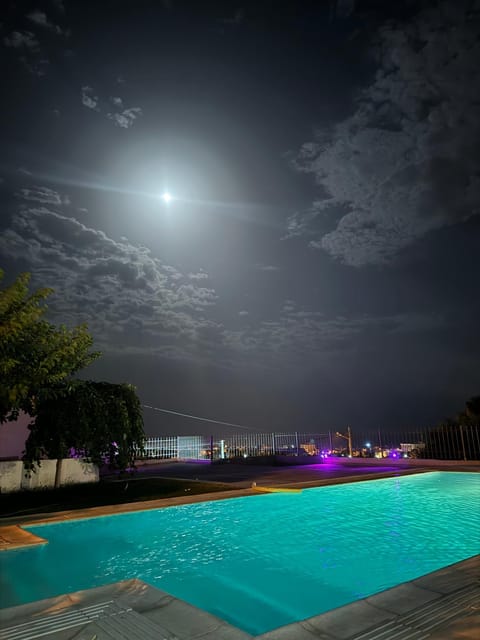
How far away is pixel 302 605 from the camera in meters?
4.68

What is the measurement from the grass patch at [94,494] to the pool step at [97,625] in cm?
596

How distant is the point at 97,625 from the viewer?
3180 mm

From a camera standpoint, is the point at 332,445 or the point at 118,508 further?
the point at 332,445

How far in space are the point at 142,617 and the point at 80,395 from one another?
9255 millimetres

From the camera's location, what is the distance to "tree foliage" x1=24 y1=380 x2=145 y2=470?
11367 millimetres

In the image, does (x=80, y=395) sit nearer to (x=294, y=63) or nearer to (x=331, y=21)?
(x=294, y=63)

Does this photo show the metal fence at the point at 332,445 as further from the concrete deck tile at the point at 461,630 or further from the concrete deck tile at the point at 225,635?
the concrete deck tile at the point at 225,635

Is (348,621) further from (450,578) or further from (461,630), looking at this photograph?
(450,578)

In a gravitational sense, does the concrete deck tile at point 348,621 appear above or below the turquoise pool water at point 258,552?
above

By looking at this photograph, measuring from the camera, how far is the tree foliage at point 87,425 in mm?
11367

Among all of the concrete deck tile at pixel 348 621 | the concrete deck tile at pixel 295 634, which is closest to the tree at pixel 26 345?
the concrete deck tile at pixel 295 634

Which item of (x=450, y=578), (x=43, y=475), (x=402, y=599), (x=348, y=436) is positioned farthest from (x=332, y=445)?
(x=402, y=599)

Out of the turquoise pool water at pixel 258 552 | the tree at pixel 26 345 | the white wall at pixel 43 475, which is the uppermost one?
the tree at pixel 26 345

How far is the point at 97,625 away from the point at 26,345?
6880mm
